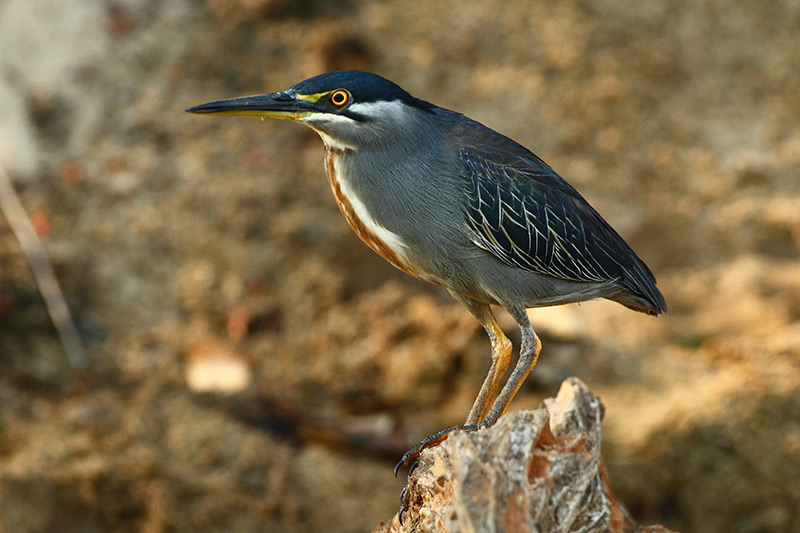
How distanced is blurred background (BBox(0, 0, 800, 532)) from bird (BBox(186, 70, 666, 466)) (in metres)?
2.35

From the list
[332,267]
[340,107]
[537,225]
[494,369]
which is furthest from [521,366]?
[332,267]

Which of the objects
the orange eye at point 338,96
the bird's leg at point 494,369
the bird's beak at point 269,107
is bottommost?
the bird's leg at point 494,369

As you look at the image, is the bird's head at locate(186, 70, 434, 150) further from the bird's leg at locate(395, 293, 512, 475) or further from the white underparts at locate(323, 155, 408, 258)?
the bird's leg at locate(395, 293, 512, 475)

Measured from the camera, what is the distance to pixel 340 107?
411 centimetres

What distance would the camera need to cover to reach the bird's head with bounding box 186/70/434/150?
13.3 feet

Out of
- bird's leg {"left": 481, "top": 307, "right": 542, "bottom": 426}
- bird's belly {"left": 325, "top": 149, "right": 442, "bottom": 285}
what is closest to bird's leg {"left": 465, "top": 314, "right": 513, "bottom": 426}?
bird's leg {"left": 481, "top": 307, "right": 542, "bottom": 426}

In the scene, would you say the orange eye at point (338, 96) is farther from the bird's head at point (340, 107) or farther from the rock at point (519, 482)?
the rock at point (519, 482)

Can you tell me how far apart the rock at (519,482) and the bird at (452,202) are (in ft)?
1.63

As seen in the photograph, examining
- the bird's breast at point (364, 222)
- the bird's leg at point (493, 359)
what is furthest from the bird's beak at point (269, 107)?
the bird's leg at point (493, 359)

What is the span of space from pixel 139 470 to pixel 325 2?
5645 mm

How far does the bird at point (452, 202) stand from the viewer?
4.12 meters

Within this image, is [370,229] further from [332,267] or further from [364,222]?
[332,267]

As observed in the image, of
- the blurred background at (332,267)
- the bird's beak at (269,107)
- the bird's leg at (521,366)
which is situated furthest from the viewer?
the blurred background at (332,267)

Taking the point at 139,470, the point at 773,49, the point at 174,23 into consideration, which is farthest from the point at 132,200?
the point at 773,49
